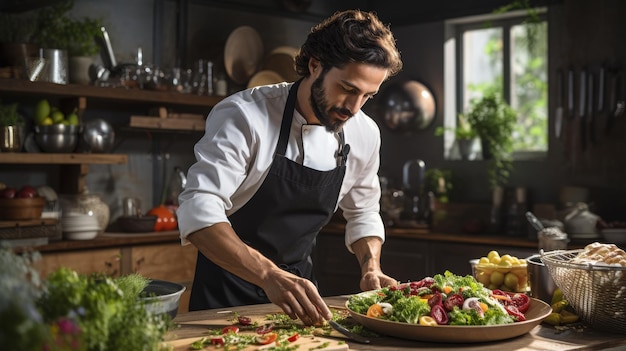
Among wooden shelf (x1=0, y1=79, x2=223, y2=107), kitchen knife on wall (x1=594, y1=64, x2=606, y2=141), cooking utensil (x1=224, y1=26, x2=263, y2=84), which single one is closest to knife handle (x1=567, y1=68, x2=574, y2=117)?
kitchen knife on wall (x1=594, y1=64, x2=606, y2=141)

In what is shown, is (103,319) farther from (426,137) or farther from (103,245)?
(426,137)

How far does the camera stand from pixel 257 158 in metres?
2.81

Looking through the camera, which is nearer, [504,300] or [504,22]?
[504,300]

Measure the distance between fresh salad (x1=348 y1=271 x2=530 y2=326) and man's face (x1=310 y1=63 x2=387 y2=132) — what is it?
645 mm

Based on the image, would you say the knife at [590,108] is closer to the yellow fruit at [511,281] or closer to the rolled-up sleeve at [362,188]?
the rolled-up sleeve at [362,188]

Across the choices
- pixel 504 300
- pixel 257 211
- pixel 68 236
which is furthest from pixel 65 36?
pixel 504 300

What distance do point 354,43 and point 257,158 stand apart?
501mm

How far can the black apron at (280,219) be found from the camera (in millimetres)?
2902

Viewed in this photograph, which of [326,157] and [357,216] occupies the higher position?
[326,157]

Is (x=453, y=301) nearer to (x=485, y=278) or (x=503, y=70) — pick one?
(x=485, y=278)

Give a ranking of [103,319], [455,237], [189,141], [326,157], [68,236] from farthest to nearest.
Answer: [189,141]
[455,237]
[68,236]
[326,157]
[103,319]

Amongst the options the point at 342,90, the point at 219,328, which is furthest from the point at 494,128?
the point at 219,328

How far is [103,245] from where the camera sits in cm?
479

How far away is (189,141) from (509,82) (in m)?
2.34
